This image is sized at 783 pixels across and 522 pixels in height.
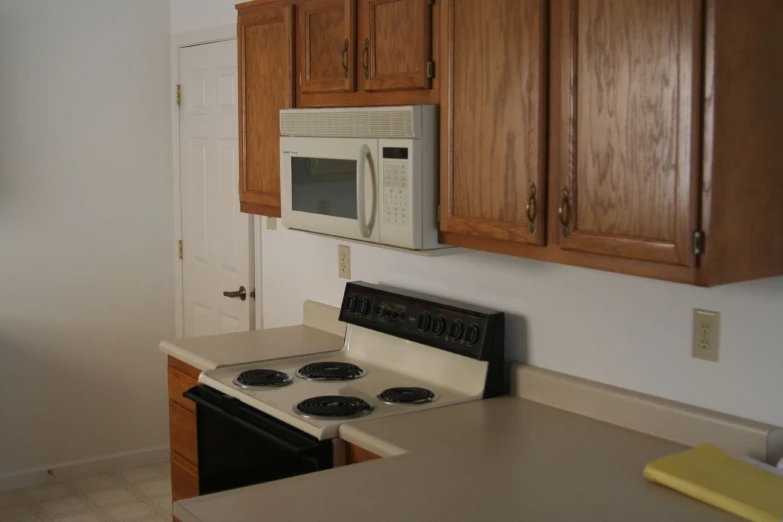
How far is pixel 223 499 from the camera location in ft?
6.61

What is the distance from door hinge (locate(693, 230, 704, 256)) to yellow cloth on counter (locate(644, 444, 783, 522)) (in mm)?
482

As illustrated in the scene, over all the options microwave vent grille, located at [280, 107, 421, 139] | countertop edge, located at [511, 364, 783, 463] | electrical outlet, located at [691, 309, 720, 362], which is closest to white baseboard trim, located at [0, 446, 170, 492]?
microwave vent grille, located at [280, 107, 421, 139]

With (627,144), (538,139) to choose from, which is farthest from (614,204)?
(538,139)

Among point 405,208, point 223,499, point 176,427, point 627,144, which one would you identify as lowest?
point 176,427

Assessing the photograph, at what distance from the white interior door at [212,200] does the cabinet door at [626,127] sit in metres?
2.20

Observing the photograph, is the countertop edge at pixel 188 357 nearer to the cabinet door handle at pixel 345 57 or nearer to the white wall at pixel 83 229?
the cabinet door handle at pixel 345 57

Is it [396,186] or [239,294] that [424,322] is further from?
[239,294]

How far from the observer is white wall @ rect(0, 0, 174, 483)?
4289 mm

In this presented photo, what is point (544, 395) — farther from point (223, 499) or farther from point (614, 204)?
point (223, 499)

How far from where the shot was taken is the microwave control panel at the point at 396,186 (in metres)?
2.55

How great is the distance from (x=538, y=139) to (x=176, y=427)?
1.86 metres

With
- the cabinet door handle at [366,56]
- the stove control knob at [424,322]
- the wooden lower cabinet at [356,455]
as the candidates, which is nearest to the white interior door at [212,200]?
the stove control knob at [424,322]

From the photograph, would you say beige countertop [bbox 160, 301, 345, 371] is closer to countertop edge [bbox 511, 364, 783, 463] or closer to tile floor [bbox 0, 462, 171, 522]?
countertop edge [bbox 511, 364, 783, 463]

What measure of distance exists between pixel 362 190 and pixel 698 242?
43.8 inches
